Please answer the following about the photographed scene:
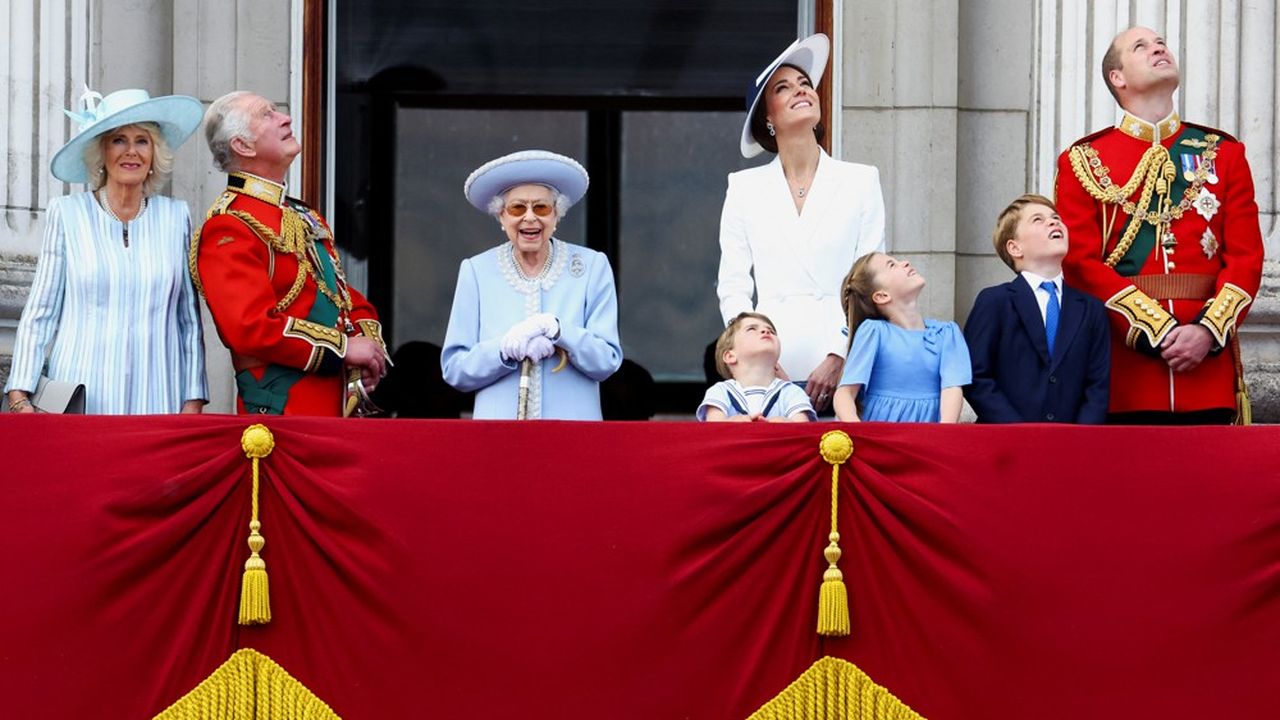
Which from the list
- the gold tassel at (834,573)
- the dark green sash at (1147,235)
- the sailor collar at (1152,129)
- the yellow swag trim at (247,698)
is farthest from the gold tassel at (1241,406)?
the yellow swag trim at (247,698)

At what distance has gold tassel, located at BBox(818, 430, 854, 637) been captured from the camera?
607 cm

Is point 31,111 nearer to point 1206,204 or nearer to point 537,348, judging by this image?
point 537,348

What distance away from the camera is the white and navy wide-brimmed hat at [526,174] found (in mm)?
7102

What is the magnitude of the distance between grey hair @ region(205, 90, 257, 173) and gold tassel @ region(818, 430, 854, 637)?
2174 millimetres

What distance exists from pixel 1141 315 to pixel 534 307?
1.88 m

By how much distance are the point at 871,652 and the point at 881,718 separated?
179mm

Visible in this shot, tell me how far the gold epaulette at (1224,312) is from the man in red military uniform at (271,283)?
2569mm

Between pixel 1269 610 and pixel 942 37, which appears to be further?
pixel 942 37

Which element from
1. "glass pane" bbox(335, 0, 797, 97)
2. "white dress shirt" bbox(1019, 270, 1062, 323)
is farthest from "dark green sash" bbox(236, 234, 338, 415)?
"glass pane" bbox(335, 0, 797, 97)

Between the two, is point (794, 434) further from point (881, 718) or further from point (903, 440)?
point (881, 718)

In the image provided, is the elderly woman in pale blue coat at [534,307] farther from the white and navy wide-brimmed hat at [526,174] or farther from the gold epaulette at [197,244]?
the gold epaulette at [197,244]

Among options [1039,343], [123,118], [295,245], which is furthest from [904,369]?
[123,118]

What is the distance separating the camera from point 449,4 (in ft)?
33.0

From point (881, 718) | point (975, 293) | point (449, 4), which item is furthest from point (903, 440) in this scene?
point (449, 4)
